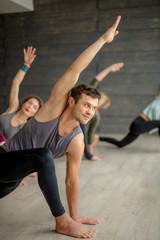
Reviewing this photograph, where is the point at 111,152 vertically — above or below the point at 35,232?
below

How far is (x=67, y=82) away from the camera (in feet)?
5.27

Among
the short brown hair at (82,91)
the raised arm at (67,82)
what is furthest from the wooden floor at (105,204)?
the short brown hair at (82,91)

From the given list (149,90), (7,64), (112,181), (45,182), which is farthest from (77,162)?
(7,64)

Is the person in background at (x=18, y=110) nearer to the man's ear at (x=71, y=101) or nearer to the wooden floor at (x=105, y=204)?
the wooden floor at (x=105, y=204)

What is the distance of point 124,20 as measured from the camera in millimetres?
5488

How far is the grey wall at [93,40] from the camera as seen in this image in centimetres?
546

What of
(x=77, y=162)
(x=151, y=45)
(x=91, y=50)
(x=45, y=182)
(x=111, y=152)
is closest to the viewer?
(x=45, y=182)

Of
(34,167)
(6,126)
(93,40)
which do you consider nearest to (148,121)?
(6,126)

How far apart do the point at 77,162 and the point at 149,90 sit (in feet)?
13.6

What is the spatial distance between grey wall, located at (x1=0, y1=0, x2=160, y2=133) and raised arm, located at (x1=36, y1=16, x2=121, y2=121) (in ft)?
13.3

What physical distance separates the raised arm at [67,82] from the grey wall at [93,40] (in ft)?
13.3

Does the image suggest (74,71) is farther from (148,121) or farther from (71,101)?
(148,121)

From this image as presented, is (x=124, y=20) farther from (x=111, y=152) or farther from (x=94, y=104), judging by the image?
(x=94, y=104)

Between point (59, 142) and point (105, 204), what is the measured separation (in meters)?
0.68
